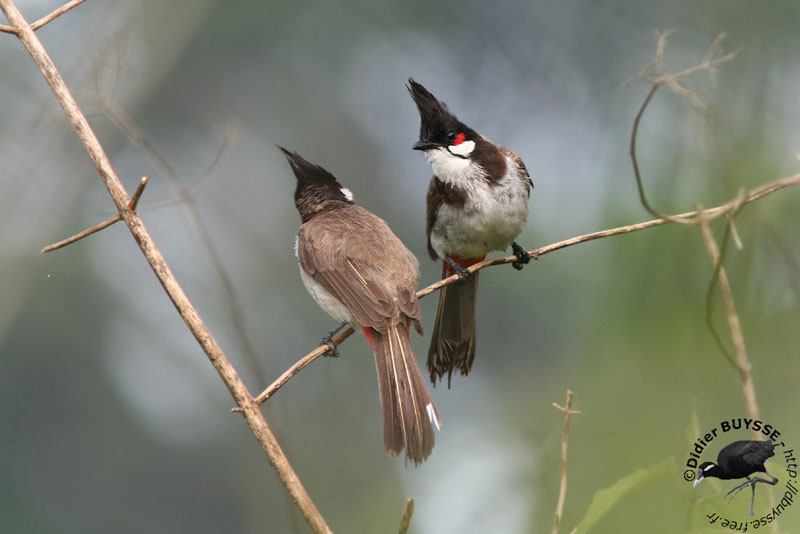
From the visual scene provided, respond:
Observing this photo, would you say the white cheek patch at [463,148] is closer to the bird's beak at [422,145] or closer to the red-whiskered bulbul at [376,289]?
the bird's beak at [422,145]

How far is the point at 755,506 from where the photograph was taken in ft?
3.82

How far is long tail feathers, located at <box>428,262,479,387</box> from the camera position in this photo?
7.85ft

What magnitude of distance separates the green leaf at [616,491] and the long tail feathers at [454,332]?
1112 millimetres

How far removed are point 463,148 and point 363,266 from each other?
806mm

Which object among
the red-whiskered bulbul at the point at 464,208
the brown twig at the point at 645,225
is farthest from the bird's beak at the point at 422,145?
the brown twig at the point at 645,225

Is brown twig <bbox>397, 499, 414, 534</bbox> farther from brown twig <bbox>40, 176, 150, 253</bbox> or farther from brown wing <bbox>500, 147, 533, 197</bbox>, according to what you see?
brown wing <bbox>500, 147, 533, 197</bbox>

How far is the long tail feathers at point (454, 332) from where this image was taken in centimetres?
239

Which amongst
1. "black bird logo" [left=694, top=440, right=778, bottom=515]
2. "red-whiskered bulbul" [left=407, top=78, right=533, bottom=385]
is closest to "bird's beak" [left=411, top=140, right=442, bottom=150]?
"red-whiskered bulbul" [left=407, top=78, right=533, bottom=385]

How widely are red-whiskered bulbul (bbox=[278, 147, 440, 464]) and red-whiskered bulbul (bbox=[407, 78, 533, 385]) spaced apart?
41 centimetres

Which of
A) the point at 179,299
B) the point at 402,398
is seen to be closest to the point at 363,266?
→ the point at 402,398

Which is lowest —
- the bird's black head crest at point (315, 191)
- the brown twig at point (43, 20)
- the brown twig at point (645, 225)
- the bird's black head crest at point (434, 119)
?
the brown twig at point (645, 225)

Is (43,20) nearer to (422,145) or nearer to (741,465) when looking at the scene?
(422,145)

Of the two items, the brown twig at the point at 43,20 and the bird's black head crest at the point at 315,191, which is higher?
the bird's black head crest at the point at 315,191

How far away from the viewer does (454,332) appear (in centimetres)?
254
